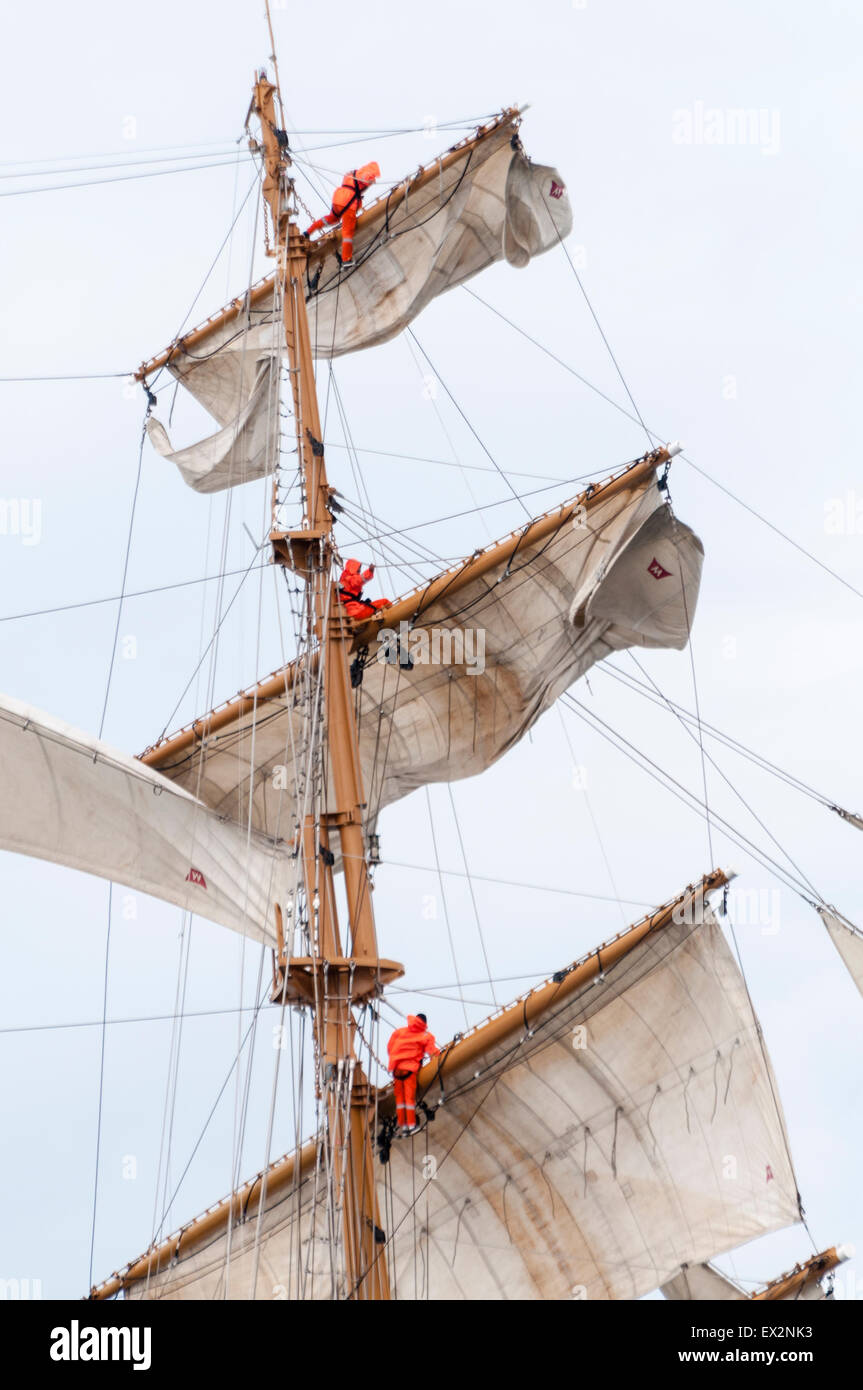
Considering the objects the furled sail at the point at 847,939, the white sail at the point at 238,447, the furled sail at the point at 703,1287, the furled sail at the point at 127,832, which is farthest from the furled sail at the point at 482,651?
the furled sail at the point at 703,1287

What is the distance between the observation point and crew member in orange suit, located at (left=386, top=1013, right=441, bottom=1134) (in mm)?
25391

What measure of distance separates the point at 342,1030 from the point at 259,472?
7.62m

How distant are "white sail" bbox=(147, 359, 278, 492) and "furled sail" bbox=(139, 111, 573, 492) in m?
0.02

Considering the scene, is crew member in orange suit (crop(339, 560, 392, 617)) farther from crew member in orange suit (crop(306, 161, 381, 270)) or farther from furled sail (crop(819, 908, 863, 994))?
furled sail (crop(819, 908, 863, 994))

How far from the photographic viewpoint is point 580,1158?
27.2m

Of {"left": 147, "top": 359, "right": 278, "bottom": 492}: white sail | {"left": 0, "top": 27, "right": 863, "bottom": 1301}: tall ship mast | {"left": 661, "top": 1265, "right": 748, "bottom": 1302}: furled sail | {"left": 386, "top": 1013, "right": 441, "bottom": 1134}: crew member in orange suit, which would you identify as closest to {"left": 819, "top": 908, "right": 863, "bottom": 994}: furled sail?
{"left": 0, "top": 27, "right": 863, "bottom": 1301}: tall ship mast

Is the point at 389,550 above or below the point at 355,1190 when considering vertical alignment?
above

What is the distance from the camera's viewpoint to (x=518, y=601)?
2855cm

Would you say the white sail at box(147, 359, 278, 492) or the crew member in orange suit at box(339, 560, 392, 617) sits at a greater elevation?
the white sail at box(147, 359, 278, 492)

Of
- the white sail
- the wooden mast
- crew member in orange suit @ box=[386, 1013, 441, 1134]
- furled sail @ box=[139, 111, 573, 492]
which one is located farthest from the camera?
furled sail @ box=[139, 111, 573, 492]

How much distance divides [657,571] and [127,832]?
23.1 feet

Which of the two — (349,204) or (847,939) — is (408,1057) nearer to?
(847,939)
